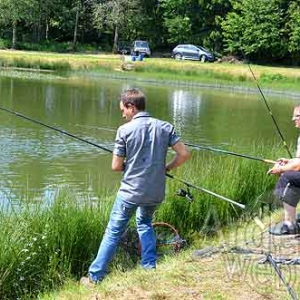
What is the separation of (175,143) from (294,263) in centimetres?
121

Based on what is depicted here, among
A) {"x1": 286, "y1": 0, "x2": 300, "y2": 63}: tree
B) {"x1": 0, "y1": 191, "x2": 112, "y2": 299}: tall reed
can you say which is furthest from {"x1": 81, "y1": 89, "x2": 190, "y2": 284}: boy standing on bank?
{"x1": 286, "y1": 0, "x2": 300, "y2": 63}: tree

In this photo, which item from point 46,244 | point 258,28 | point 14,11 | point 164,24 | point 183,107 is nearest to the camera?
point 46,244

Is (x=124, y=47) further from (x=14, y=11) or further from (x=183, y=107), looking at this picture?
(x=183, y=107)

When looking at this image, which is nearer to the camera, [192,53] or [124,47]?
[192,53]

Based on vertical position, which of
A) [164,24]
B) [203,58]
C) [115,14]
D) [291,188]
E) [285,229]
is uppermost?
[115,14]

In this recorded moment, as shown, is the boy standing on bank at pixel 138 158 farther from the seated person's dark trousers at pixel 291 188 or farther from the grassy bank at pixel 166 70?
the grassy bank at pixel 166 70

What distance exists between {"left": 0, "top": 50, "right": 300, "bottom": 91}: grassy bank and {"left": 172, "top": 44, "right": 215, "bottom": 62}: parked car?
5.29 meters

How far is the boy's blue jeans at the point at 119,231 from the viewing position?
4.31 meters

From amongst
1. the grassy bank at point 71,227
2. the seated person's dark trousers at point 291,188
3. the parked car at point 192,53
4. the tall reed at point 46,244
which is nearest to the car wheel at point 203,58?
the parked car at point 192,53

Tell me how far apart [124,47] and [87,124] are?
32.5 meters

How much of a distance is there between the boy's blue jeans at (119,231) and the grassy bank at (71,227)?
0.41m

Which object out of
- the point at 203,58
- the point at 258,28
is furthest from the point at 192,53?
the point at 258,28

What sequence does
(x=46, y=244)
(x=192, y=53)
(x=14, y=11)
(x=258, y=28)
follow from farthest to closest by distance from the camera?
1. (x=14, y=11)
2. (x=258, y=28)
3. (x=192, y=53)
4. (x=46, y=244)

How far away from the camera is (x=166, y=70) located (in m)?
34.2
